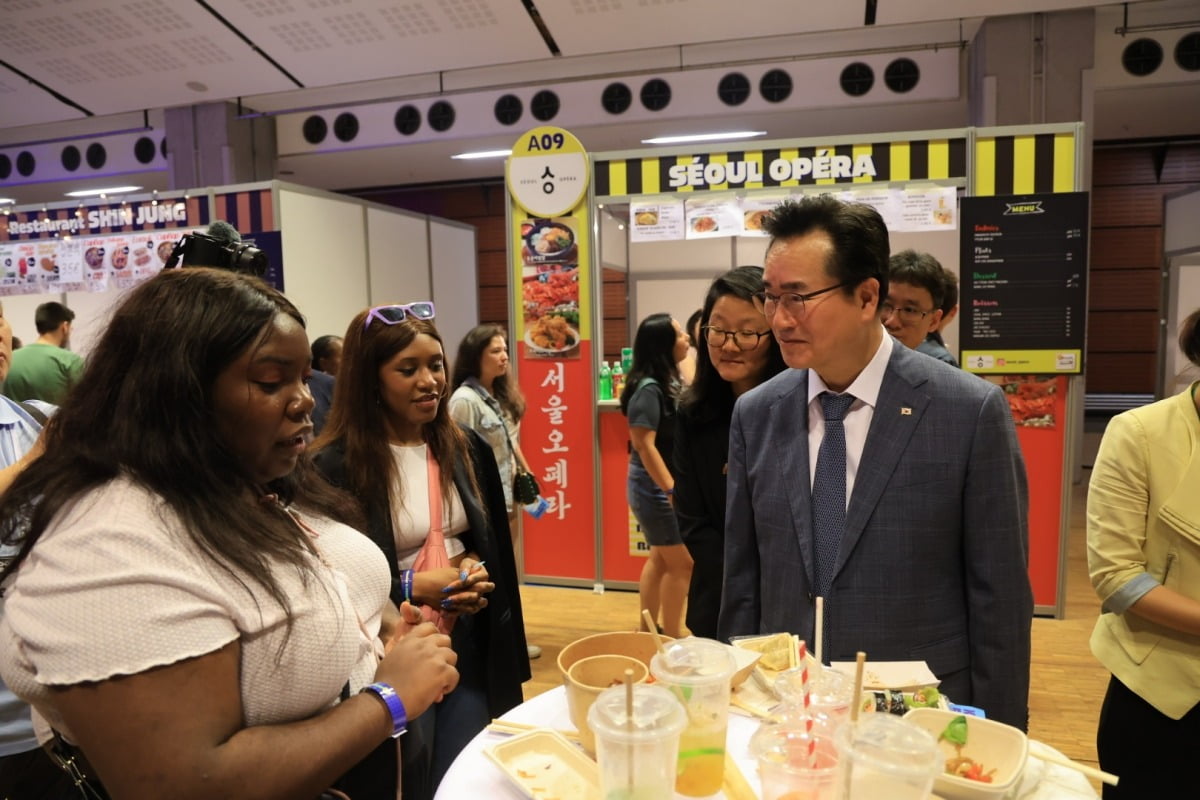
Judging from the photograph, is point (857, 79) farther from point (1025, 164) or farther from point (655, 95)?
point (1025, 164)

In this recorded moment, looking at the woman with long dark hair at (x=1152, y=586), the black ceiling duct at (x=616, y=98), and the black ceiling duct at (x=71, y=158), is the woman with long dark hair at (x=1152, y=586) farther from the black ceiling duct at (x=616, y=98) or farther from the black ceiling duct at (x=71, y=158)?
the black ceiling duct at (x=71, y=158)

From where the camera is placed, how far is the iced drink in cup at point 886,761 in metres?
0.82

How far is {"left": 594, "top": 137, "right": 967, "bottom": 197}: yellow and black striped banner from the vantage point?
4.19 m

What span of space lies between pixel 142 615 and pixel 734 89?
24.4 feet

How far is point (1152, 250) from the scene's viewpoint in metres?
8.16

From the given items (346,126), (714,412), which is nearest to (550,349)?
(714,412)

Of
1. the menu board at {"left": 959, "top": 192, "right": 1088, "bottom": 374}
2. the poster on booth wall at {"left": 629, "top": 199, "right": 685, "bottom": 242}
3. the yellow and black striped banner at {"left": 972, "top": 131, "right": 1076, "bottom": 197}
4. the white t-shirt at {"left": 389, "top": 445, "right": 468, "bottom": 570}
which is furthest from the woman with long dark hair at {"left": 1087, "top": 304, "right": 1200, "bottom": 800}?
the poster on booth wall at {"left": 629, "top": 199, "right": 685, "bottom": 242}

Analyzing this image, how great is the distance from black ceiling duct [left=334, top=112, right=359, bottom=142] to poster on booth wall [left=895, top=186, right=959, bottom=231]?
255 inches

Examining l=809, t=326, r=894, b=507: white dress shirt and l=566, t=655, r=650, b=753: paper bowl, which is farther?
l=809, t=326, r=894, b=507: white dress shirt

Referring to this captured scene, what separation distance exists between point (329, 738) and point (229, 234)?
4.58 ft

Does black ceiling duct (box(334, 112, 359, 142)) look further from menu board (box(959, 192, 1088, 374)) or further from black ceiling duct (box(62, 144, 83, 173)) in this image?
menu board (box(959, 192, 1088, 374))

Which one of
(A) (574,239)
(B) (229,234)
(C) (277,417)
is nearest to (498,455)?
(A) (574,239)

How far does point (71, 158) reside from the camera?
9.41 meters

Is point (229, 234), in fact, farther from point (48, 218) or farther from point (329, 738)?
point (48, 218)
